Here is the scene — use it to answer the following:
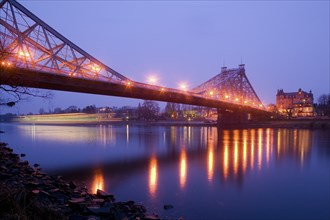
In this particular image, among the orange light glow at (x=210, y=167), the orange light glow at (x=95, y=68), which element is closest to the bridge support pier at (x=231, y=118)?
the orange light glow at (x=95, y=68)

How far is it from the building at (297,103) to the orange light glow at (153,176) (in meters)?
95.1

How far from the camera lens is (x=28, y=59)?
23969 mm

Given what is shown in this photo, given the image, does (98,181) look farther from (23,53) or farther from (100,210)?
(23,53)

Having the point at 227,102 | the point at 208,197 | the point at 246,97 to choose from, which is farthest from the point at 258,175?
the point at 246,97

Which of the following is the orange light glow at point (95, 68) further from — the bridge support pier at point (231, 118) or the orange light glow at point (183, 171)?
the bridge support pier at point (231, 118)

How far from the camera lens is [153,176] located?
13.6 metres

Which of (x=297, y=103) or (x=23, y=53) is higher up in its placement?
(x=23, y=53)

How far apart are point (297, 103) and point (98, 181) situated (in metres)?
119

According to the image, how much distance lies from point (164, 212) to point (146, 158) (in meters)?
11.4

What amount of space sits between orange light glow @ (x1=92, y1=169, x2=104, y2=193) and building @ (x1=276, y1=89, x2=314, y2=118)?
99400 mm

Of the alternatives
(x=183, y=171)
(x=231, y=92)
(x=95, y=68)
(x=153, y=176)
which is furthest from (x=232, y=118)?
(x=153, y=176)

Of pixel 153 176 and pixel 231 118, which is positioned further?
pixel 231 118

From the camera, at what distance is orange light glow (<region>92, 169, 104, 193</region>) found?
1121 centimetres

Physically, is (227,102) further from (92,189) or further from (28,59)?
(92,189)
